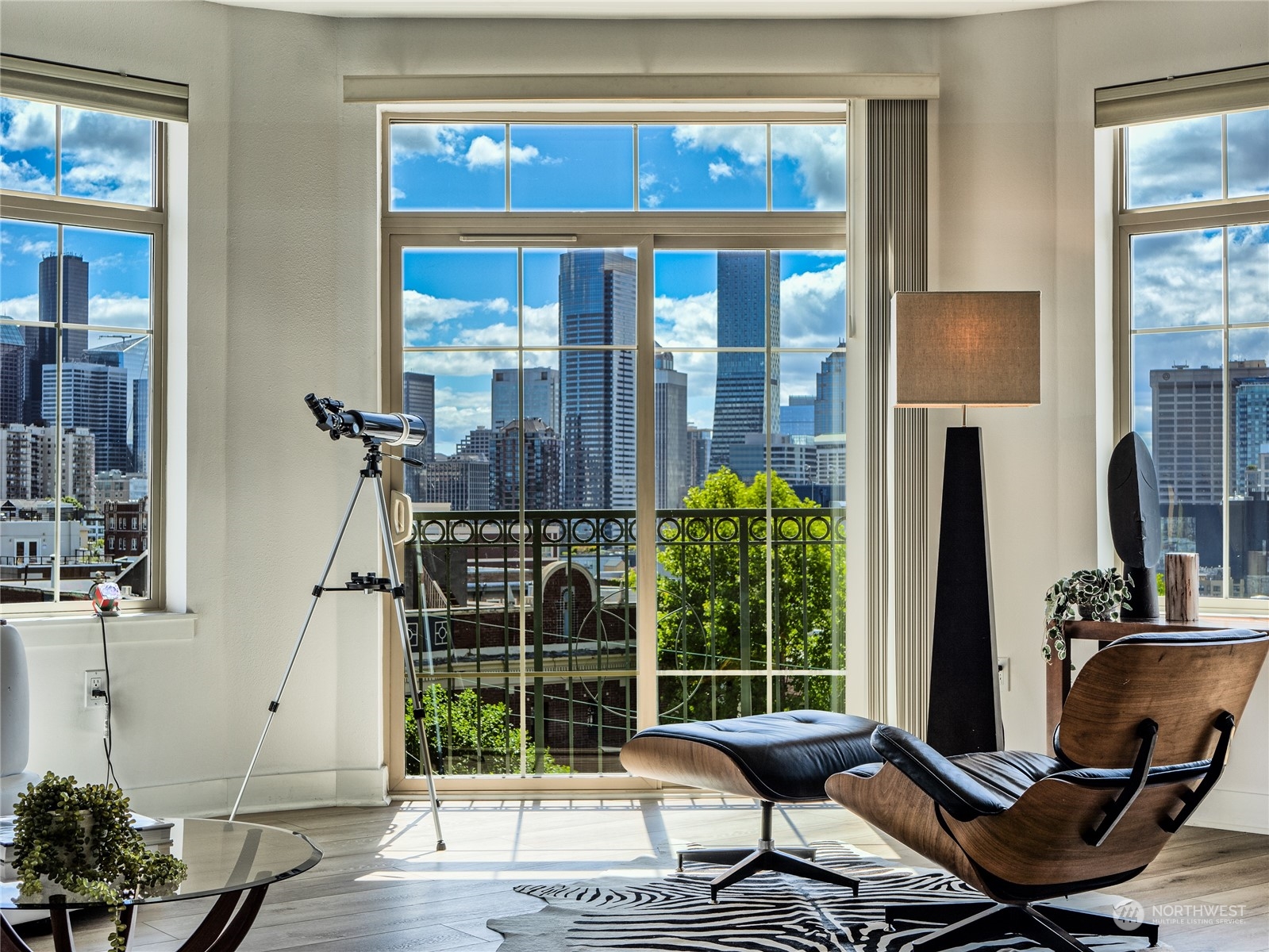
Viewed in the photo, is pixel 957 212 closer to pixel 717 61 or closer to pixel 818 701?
pixel 717 61

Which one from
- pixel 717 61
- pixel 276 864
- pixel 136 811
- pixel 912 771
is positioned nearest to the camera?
pixel 276 864

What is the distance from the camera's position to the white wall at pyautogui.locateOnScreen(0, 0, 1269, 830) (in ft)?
12.9

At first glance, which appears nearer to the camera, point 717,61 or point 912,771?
point 912,771

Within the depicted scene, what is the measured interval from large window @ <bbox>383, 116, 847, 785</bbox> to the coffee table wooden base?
1995mm

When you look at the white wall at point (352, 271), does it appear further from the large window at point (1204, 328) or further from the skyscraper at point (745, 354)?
the skyscraper at point (745, 354)

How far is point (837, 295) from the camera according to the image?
13.9ft

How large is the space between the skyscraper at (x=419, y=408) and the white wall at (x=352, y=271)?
0.16m

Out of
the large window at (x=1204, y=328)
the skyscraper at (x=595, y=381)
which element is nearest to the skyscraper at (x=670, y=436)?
the skyscraper at (x=595, y=381)

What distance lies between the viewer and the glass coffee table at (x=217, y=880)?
1.85m

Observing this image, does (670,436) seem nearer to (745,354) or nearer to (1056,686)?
(745,354)

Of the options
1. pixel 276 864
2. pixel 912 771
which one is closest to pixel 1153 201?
pixel 912 771

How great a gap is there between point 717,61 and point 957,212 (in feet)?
3.52

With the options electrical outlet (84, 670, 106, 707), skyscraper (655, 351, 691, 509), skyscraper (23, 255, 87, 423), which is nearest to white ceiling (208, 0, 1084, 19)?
skyscraper (23, 255, 87, 423)

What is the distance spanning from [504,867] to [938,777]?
1495 mm
